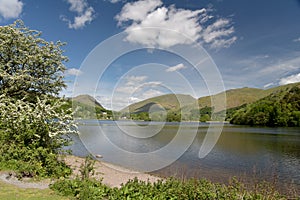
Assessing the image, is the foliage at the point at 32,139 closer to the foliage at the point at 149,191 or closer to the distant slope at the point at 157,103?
the foliage at the point at 149,191

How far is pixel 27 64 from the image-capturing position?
13.1 meters

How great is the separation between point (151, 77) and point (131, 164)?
866 cm

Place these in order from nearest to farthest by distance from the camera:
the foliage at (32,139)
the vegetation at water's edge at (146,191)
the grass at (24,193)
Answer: the grass at (24,193) < the vegetation at water's edge at (146,191) < the foliage at (32,139)

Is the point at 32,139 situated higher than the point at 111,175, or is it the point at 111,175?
the point at 32,139

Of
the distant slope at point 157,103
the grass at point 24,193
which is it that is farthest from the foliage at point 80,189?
the distant slope at point 157,103

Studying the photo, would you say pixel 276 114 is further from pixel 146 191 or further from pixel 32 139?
pixel 32 139

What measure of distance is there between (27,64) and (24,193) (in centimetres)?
851

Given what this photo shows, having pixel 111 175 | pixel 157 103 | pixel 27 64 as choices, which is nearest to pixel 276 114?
pixel 157 103

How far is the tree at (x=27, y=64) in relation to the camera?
12.3m

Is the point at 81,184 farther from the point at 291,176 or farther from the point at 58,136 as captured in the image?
the point at 291,176

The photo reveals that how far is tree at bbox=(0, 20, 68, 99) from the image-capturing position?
12328mm

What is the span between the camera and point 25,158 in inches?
369

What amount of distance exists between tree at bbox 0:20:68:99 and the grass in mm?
6525

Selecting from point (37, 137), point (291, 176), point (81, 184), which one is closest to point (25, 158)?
point (37, 137)
